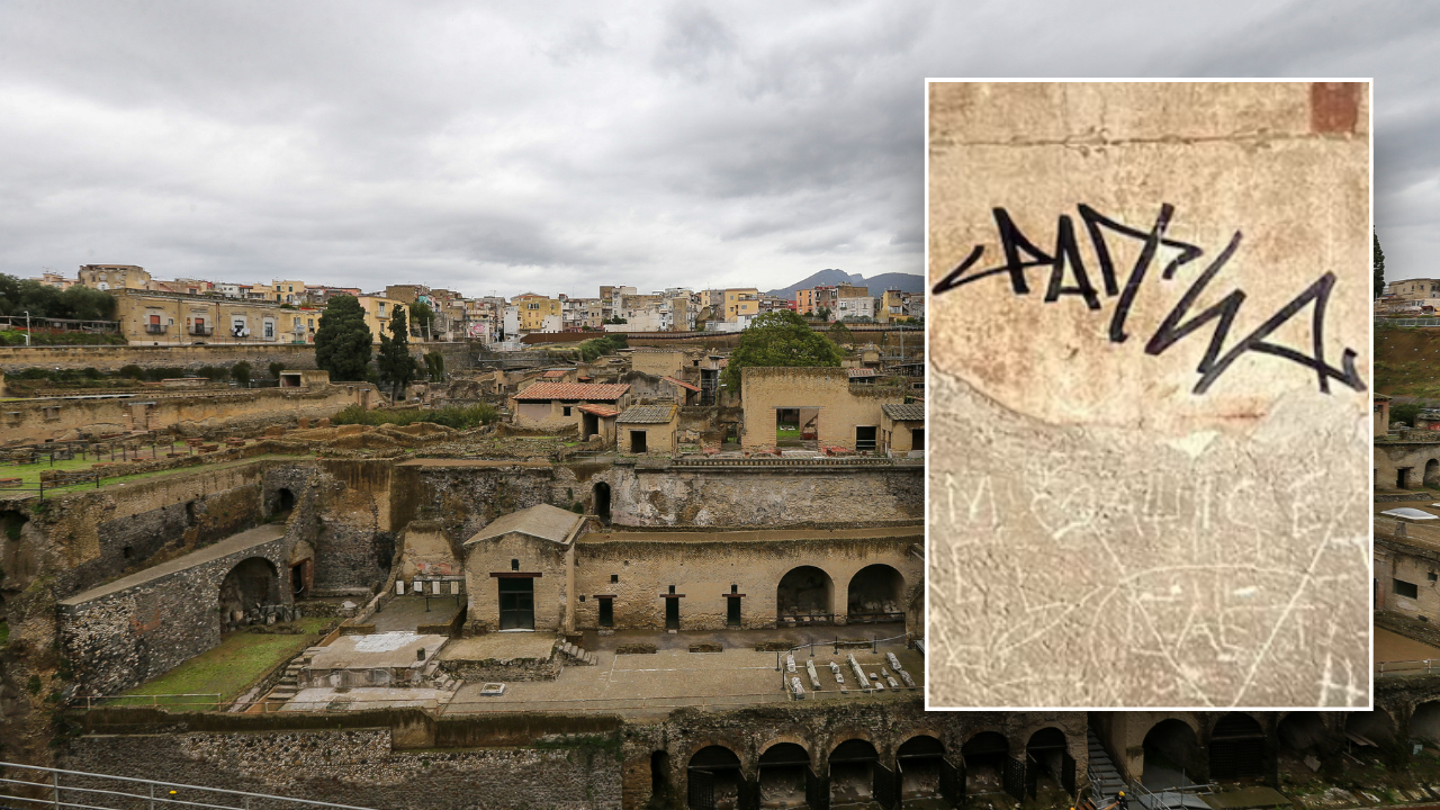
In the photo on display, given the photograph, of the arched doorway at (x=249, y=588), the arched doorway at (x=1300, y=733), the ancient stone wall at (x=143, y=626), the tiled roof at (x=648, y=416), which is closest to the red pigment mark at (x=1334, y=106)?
the arched doorway at (x=1300, y=733)

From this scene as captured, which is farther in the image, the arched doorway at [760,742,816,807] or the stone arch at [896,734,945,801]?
the stone arch at [896,734,945,801]

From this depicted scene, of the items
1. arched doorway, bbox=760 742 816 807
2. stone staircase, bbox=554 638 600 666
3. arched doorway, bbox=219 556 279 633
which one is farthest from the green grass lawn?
arched doorway, bbox=760 742 816 807

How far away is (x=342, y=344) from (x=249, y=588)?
808 inches

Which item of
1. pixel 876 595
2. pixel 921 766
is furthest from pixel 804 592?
pixel 921 766

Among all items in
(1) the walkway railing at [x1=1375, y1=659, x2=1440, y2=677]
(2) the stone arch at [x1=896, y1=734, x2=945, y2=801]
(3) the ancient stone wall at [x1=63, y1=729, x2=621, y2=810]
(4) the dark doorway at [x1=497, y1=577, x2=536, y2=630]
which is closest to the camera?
(3) the ancient stone wall at [x1=63, y1=729, x2=621, y2=810]

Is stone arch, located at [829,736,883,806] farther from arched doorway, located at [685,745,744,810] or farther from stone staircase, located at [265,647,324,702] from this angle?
stone staircase, located at [265,647,324,702]

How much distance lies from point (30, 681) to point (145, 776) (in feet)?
9.17

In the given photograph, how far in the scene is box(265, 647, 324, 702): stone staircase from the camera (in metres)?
15.1

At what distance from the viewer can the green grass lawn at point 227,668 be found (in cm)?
1492

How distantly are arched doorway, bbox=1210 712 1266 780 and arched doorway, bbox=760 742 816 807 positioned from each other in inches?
360

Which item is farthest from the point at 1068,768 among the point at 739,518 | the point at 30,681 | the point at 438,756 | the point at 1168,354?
the point at 30,681

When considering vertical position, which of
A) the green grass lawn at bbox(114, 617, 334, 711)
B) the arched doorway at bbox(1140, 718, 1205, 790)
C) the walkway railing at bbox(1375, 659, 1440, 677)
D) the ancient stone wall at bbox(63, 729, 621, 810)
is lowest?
the arched doorway at bbox(1140, 718, 1205, 790)

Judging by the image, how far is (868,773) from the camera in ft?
52.6

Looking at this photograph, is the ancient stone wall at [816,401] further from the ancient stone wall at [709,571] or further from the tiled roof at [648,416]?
the ancient stone wall at [709,571]
